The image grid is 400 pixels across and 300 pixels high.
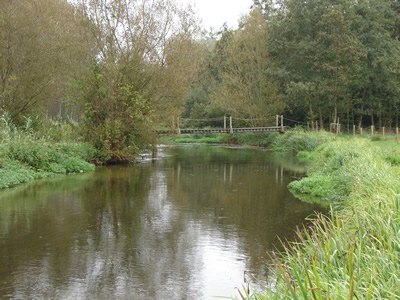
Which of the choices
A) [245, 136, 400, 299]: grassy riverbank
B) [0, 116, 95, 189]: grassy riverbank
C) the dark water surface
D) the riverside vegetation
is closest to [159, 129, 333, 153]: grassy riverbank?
[0, 116, 95, 189]: grassy riverbank

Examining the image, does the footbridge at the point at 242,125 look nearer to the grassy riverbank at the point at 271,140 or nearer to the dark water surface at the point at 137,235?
the grassy riverbank at the point at 271,140

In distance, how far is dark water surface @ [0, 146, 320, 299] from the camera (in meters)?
5.82

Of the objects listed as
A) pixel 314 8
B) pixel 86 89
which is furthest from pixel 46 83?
pixel 314 8

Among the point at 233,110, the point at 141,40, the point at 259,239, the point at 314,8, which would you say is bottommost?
the point at 259,239

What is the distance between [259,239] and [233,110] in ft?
105

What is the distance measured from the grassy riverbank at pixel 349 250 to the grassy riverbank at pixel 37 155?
896 centimetres

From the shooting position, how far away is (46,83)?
19703 millimetres

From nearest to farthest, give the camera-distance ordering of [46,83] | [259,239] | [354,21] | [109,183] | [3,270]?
[3,270] → [259,239] → [109,183] → [46,83] → [354,21]

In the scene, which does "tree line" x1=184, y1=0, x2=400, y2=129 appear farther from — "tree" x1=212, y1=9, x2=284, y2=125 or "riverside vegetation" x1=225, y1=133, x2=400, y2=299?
"riverside vegetation" x1=225, y1=133, x2=400, y2=299

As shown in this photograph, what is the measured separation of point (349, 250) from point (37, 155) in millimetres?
13634

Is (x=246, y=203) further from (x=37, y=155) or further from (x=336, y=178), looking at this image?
(x=37, y=155)

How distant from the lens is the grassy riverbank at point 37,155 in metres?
13.9

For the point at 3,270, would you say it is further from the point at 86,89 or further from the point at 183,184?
the point at 86,89

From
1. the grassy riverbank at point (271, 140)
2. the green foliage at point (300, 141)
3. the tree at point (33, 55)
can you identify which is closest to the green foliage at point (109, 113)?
the tree at point (33, 55)
